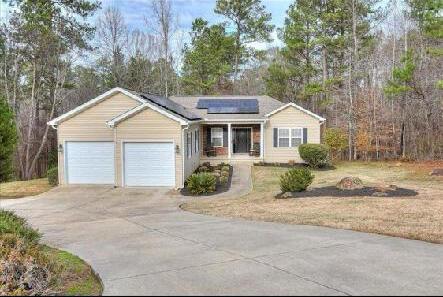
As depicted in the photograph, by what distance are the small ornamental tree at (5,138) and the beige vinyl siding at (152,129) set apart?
885 cm

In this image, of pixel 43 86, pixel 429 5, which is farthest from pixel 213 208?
pixel 43 86

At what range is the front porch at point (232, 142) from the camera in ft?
91.6

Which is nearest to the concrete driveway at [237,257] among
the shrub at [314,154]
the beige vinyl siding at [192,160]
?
the beige vinyl siding at [192,160]

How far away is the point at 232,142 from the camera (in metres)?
28.6

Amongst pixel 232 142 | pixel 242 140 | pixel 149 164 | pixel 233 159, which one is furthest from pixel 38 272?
pixel 242 140

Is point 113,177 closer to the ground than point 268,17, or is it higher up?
closer to the ground

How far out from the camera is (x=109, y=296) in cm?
600

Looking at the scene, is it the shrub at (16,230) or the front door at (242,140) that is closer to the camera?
the shrub at (16,230)

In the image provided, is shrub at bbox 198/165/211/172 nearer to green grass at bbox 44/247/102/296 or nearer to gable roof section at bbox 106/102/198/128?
gable roof section at bbox 106/102/198/128

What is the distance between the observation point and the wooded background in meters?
29.3

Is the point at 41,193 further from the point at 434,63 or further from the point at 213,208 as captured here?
the point at 434,63

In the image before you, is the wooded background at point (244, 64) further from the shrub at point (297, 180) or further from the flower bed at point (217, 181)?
the shrub at point (297, 180)

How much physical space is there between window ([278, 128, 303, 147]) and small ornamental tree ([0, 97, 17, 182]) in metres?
16.2

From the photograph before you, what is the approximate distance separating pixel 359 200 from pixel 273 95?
2742cm
